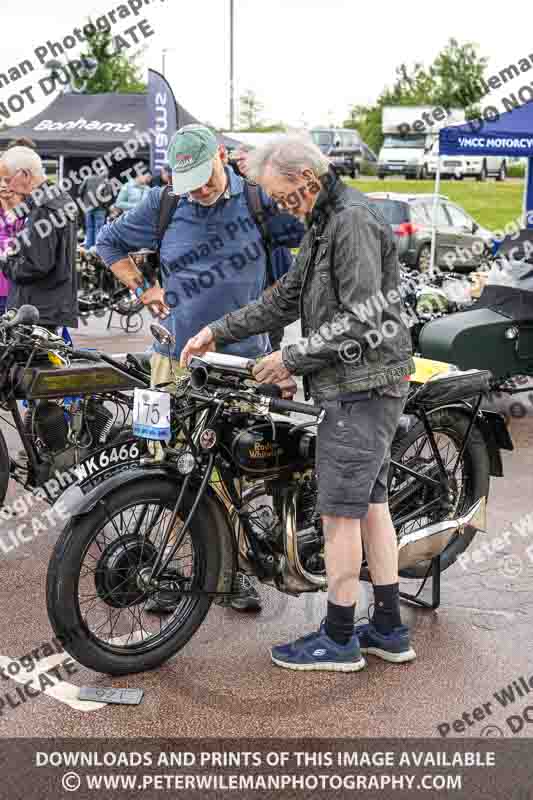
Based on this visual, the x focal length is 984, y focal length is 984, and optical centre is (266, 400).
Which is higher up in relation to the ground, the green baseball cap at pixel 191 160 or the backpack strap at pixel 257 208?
the green baseball cap at pixel 191 160

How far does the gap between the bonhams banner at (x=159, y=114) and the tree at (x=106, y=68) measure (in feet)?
53.2

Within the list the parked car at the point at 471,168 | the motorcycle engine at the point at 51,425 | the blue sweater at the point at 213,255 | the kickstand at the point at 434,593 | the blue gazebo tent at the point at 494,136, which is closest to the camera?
the kickstand at the point at 434,593

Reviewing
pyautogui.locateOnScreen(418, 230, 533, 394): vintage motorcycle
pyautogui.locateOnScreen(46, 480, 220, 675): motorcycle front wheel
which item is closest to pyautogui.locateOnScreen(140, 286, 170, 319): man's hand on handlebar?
pyautogui.locateOnScreen(46, 480, 220, 675): motorcycle front wheel

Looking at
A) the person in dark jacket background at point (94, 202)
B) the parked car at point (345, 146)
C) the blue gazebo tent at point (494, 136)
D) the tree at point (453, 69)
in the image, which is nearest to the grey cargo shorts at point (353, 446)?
the blue gazebo tent at point (494, 136)

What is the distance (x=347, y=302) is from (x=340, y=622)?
1.24 metres

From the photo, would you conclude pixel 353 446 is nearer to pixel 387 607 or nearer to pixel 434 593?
pixel 387 607

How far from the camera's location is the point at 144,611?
403 cm

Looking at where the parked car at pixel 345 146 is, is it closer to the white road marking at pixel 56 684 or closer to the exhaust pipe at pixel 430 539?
the exhaust pipe at pixel 430 539

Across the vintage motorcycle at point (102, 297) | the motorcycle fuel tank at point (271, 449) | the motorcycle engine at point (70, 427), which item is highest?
the motorcycle fuel tank at point (271, 449)

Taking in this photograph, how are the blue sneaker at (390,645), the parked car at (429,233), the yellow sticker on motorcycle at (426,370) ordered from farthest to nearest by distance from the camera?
the parked car at (429,233)
the yellow sticker on motorcycle at (426,370)
the blue sneaker at (390,645)

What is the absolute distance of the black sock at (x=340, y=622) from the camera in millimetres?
3734

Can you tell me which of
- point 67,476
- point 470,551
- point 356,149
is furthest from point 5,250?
point 356,149

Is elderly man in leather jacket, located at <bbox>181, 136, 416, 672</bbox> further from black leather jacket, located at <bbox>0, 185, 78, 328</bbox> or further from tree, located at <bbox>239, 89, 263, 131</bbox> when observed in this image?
tree, located at <bbox>239, 89, 263, 131</bbox>

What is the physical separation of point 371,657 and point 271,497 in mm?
741
